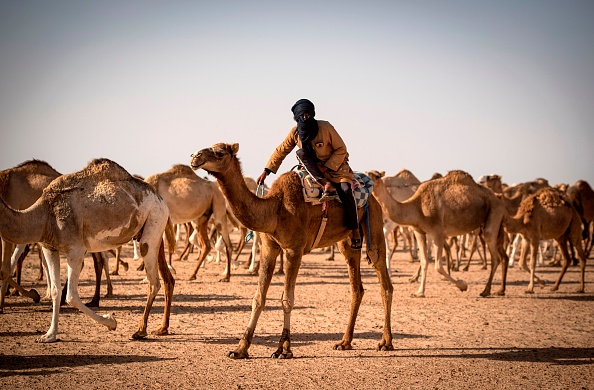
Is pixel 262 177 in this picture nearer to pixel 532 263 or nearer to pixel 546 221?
pixel 532 263

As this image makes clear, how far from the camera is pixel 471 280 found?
56.4 feet

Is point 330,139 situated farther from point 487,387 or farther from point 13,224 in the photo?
point 13,224

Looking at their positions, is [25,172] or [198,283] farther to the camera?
[198,283]

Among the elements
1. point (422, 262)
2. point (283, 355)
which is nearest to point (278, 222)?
point (283, 355)

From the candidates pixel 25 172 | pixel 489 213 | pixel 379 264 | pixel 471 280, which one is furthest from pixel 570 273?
pixel 25 172

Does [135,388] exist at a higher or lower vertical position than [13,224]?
lower

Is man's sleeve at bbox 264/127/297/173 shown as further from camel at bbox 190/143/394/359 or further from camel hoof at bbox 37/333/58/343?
camel hoof at bbox 37/333/58/343

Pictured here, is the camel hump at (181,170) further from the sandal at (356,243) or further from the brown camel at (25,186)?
the sandal at (356,243)

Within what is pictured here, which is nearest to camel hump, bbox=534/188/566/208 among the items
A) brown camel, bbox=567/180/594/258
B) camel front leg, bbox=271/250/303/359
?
brown camel, bbox=567/180/594/258

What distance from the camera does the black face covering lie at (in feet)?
25.6

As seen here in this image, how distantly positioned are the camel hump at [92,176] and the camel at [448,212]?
6.33 metres

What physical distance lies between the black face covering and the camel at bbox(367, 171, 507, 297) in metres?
6.20

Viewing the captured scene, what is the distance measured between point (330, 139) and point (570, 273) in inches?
552

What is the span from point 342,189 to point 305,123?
36.9 inches
